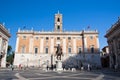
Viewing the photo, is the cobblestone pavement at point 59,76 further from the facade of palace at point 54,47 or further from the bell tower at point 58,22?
the bell tower at point 58,22

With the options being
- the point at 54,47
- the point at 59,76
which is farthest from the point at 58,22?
the point at 59,76

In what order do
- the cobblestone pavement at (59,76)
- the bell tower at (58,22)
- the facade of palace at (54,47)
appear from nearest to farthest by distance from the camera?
the cobblestone pavement at (59,76) < the facade of palace at (54,47) < the bell tower at (58,22)

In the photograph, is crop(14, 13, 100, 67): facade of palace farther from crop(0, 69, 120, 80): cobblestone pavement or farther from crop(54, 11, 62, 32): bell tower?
crop(0, 69, 120, 80): cobblestone pavement

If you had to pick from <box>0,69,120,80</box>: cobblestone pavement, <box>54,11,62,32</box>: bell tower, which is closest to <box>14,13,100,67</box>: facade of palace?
<box>54,11,62,32</box>: bell tower

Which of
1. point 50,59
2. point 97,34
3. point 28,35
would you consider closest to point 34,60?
point 50,59

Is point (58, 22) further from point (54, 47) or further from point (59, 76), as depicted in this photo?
point (59, 76)

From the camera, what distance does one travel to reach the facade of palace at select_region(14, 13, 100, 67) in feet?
186

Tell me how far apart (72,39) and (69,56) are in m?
7.37

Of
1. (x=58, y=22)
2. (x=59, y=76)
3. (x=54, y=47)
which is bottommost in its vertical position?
(x=59, y=76)

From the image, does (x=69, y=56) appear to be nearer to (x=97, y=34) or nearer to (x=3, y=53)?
(x=97, y=34)

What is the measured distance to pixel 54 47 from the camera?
197 ft

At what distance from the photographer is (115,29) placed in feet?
147

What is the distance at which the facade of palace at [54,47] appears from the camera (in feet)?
186

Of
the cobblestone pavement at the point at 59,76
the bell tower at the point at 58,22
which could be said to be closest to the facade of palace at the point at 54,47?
the bell tower at the point at 58,22
